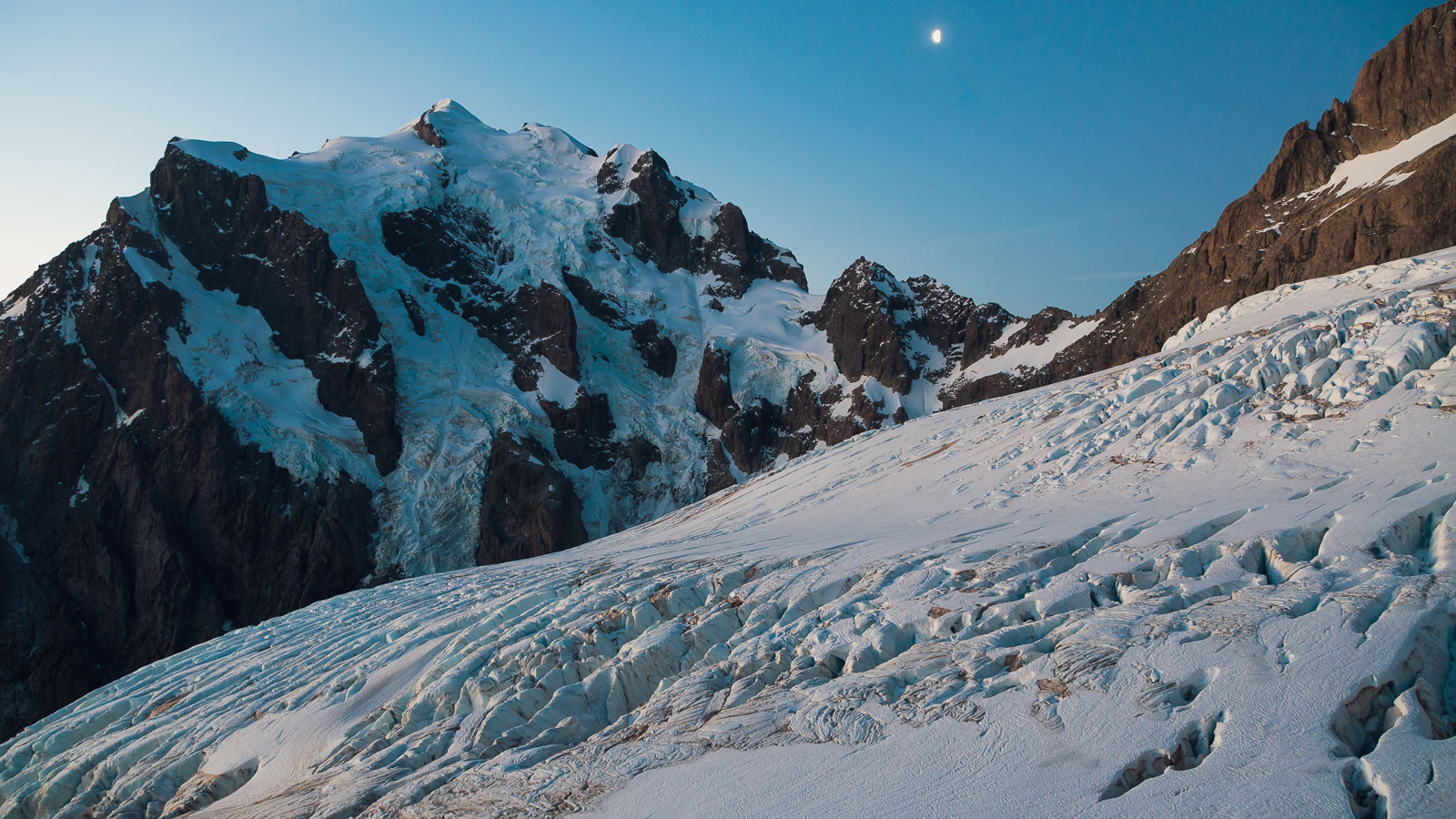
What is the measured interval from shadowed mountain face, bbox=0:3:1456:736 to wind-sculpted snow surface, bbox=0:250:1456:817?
1701 inches

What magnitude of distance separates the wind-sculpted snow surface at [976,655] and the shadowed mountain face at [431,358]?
4321 centimetres

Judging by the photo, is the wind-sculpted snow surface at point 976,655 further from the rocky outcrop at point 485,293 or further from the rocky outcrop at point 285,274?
the rocky outcrop at point 485,293

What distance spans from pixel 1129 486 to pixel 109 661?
245 feet

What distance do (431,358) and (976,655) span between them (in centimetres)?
7992

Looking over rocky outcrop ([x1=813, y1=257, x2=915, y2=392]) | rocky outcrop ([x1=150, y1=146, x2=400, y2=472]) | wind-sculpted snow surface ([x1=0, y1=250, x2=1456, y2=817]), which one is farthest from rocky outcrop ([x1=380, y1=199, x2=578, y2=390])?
wind-sculpted snow surface ([x1=0, y1=250, x2=1456, y2=817])

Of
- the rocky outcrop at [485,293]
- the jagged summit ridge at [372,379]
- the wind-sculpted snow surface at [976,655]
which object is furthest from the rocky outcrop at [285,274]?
the wind-sculpted snow surface at [976,655]

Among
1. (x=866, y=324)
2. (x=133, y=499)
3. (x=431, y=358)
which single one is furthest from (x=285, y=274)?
(x=866, y=324)

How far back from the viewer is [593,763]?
10.8 metres

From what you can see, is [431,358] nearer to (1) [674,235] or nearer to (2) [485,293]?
(2) [485,293]

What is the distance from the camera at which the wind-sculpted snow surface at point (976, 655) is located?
27.2ft

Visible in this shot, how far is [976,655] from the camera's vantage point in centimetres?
1104

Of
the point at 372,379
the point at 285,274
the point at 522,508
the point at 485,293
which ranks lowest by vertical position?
the point at 522,508

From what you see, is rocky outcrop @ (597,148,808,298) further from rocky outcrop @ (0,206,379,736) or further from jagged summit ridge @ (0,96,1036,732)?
rocky outcrop @ (0,206,379,736)

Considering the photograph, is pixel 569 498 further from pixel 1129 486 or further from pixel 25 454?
pixel 1129 486
